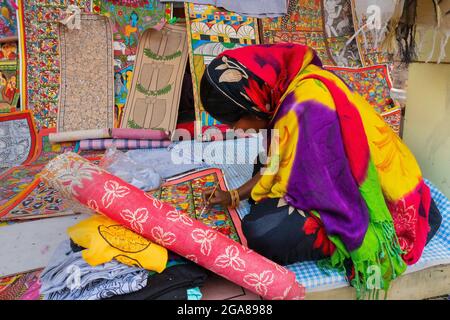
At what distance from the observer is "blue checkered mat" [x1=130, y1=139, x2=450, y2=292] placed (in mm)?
1377

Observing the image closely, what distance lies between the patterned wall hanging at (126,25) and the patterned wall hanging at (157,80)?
86mm

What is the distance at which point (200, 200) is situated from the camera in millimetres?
1894

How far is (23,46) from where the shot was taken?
10.8 ft

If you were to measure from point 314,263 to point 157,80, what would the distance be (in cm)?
251

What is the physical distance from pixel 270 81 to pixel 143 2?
2665mm

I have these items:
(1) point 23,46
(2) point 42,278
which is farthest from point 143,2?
(2) point 42,278

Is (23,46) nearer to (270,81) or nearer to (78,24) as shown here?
(78,24)

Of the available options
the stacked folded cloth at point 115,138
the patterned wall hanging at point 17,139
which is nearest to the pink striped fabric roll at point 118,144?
the stacked folded cloth at point 115,138

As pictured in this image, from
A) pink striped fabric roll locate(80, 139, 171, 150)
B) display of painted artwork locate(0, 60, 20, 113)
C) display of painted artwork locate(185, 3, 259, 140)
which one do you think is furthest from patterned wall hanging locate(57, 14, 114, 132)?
display of painted artwork locate(185, 3, 259, 140)

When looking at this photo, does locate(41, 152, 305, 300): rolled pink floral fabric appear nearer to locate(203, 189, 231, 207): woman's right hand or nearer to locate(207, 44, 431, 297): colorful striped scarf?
locate(207, 44, 431, 297): colorful striped scarf

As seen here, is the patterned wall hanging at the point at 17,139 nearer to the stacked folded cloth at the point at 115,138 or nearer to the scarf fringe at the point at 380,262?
the stacked folded cloth at the point at 115,138

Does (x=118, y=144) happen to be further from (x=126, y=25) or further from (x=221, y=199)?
(x=221, y=199)

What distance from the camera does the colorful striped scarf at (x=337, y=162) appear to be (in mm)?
1297

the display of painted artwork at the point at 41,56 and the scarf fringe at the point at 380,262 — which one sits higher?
the display of painted artwork at the point at 41,56
